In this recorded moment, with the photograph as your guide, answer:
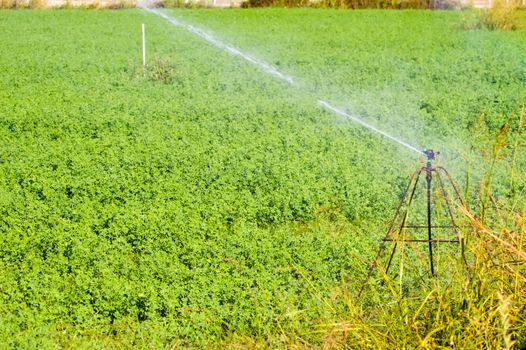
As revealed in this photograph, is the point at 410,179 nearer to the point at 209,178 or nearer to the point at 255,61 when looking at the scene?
the point at 209,178

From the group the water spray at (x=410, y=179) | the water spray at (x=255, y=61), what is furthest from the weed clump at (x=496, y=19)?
the water spray at (x=410, y=179)

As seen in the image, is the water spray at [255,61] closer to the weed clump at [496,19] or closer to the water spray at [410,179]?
the water spray at [410,179]

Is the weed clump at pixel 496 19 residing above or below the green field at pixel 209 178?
above

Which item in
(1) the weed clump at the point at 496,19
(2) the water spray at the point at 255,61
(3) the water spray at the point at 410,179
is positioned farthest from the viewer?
(1) the weed clump at the point at 496,19

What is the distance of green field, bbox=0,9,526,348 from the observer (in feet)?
16.7

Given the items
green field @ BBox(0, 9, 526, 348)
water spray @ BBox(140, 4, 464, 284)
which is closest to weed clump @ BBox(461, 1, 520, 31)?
green field @ BBox(0, 9, 526, 348)

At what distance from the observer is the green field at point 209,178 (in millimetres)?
5078

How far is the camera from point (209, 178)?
24.1 ft

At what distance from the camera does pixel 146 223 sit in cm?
629

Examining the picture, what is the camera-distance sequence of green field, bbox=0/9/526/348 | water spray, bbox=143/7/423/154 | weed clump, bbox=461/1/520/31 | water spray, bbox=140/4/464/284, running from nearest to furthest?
water spray, bbox=140/4/464/284, green field, bbox=0/9/526/348, water spray, bbox=143/7/423/154, weed clump, bbox=461/1/520/31

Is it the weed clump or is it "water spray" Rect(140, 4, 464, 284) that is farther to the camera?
the weed clump

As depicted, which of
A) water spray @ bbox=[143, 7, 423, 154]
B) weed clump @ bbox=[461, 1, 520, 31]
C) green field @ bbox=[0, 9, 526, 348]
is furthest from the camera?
weed clump @ bbox=[461, 1, 520, 31]

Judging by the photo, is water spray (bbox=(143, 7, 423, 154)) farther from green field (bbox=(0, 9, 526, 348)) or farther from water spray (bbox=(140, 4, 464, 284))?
green field (bbox=(0, 9, 526, 348))

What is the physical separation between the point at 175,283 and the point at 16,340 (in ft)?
3.85
